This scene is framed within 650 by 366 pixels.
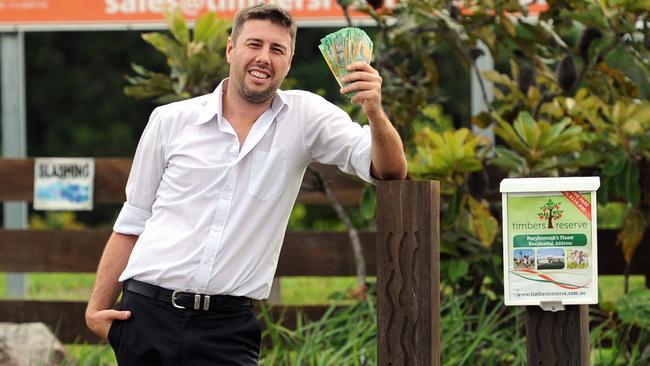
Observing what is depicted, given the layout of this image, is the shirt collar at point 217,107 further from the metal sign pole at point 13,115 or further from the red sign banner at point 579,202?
the metal sign pole at point 13,115

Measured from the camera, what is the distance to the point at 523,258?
3346 mm

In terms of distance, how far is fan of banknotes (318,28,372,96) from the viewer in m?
Answer: 3.10

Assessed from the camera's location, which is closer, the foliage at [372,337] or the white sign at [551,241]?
the white sign at [551,241]

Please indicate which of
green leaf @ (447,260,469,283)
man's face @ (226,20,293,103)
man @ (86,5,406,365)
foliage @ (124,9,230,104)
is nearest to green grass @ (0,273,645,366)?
green leaf @ (447,260,469,283)

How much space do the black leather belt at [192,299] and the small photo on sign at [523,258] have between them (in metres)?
0.77

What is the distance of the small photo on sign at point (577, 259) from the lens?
3.30 metres

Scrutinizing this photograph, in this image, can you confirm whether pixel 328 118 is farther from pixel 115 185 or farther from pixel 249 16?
pixel 115 185

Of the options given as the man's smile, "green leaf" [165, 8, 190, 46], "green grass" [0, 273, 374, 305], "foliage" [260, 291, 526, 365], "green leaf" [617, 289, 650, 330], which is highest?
"green leaf" [165, 8, 190, 46]

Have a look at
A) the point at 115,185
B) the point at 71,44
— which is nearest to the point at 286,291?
the point at 115,185

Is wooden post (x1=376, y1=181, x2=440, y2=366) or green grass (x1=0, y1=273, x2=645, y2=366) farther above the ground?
wooden post (x1=376, y1=181, x2=440, y2=366)

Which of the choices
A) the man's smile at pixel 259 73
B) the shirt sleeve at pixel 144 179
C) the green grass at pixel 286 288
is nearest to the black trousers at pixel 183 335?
the shirt sleeve at pixel 144 179

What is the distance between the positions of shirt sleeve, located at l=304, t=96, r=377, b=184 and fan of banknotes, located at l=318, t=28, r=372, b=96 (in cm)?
35

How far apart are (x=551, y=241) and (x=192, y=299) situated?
3.25 feet

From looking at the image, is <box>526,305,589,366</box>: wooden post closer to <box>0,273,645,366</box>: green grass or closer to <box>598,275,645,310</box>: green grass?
<box>0,273,645,366</box>: green grass
